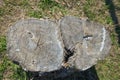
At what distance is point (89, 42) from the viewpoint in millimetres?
3729

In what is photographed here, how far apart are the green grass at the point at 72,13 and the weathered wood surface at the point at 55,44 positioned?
104 cm

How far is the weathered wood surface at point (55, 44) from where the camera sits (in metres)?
3.54

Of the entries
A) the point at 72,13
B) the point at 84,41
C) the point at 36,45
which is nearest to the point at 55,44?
the point at 36,45

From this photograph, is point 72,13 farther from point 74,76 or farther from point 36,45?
point 36,45

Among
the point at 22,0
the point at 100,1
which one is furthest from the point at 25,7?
the point at 100,1

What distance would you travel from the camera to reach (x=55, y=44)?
3.59 meters

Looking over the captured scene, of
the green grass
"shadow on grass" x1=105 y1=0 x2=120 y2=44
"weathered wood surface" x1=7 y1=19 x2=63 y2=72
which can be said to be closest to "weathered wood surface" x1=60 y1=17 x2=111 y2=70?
"weathered wood surface" x1=7 y1=19 x2=63 y2=72

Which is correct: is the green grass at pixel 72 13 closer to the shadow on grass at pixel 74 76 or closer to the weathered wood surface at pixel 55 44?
the shadow on grass at pixel 74 76

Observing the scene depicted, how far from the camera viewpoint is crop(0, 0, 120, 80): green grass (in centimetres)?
473

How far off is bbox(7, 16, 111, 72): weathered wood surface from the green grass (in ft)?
3.42

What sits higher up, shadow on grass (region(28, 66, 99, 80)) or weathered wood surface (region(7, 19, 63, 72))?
weathered wood surface (region(7, 19, 63, 72))

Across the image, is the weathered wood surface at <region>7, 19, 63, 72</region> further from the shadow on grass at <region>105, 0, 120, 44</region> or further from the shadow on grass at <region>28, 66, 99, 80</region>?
the shadow on grass at <region>105, 0, 120, 44</region>

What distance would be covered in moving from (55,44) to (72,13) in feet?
5.70

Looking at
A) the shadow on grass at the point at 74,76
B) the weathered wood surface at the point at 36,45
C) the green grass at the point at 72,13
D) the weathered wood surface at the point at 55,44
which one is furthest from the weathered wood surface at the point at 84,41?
the green grass at the point at 72,13
